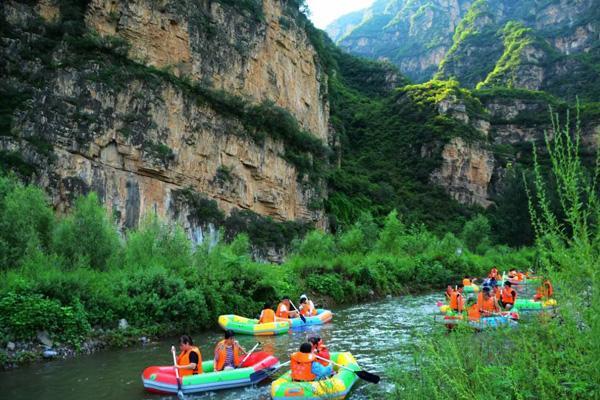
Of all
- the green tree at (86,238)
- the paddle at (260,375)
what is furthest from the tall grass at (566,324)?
the green tree at (86,238)

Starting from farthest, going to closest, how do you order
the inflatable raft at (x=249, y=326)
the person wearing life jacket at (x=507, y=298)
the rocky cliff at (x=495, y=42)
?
the rocky cliff at (x=495, y=42) < the person wearing life jacket at (x=507, y=298) < the inflatable raft at (x=249, y=326)

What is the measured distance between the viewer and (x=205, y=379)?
32.7 feet

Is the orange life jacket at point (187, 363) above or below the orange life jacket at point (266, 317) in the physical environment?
below

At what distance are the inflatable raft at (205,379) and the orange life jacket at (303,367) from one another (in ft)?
4.36

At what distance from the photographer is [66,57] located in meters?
30.3

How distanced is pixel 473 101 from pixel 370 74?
28.3m

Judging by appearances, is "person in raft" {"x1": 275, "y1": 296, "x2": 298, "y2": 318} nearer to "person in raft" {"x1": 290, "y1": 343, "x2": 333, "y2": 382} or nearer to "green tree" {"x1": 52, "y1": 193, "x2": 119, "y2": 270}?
"green tree" {"x1": 52, "y1": 193, "x2": 119, "y2": 270}

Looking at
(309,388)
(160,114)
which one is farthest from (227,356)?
(160,114)

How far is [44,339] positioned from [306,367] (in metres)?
7.05

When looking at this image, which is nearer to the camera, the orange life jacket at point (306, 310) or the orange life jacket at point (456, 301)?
the orange life jacket at point (456, 301)

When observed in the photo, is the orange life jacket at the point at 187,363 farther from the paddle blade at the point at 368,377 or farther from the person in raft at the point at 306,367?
the paddle blade at the point at 368,377

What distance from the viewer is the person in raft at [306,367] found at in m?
9.23

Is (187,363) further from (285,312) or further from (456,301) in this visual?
(456,301)

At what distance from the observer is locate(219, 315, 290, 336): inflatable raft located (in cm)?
1552
